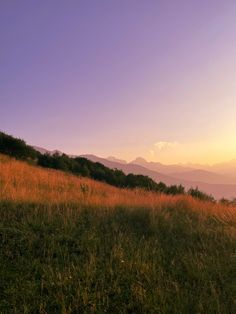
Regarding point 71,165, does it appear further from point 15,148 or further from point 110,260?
point 110,260

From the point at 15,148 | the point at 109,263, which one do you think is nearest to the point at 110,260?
the point at 109,263

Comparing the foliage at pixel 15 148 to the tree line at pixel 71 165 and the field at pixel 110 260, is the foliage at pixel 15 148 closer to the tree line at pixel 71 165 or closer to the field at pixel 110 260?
the tree line at pixel 71 165

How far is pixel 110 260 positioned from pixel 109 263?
0.06m

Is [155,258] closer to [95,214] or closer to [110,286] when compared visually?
[110,286]

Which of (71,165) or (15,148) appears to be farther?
(71,165)

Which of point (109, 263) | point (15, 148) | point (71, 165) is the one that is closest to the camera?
point (109, 263)

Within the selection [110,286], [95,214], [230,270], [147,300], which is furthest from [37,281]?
[95,214]

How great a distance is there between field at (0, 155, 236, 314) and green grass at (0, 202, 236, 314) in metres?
0.01

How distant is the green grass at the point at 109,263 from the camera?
4840 mm

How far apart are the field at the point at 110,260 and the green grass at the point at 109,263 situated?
0.01 m

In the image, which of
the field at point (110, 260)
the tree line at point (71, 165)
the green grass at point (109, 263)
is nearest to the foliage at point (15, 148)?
the tree line at point (71, 165)

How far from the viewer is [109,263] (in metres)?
5.91

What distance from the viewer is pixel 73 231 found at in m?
7.27

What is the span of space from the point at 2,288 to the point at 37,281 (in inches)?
18.2
